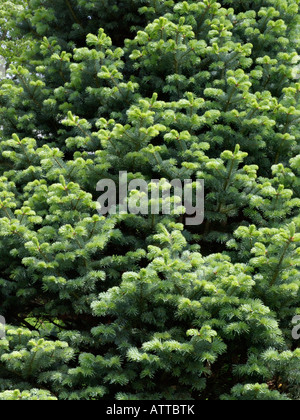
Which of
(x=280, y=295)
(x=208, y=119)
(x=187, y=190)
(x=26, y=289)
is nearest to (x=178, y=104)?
(x=208, y=119)

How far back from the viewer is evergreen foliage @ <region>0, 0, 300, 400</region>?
2934 millimetres

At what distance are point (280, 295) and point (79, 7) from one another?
3.84 m

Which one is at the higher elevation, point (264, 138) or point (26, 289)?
point (264, 138)

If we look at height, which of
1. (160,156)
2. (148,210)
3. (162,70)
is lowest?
(148,210)

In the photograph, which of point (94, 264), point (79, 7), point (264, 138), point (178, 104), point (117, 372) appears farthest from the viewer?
point (79, 7)

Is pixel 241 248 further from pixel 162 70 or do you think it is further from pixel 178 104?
pixel 162 70

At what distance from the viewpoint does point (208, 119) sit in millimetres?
3773

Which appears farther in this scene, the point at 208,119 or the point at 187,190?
the point at 208,119

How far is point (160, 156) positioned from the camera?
3.71 metres

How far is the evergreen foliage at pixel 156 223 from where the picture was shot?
2.93 m

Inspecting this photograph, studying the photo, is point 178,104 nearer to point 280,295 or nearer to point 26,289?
point 280,295

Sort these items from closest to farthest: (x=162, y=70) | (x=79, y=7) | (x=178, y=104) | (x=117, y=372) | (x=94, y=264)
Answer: (x=117, y=372) → (x=94, y=264) → (x=178, y=104) → (x=162, y=70) → (x=79, y=7)

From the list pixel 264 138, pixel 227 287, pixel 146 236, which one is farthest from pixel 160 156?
pixel 227 287

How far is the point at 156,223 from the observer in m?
3.51
